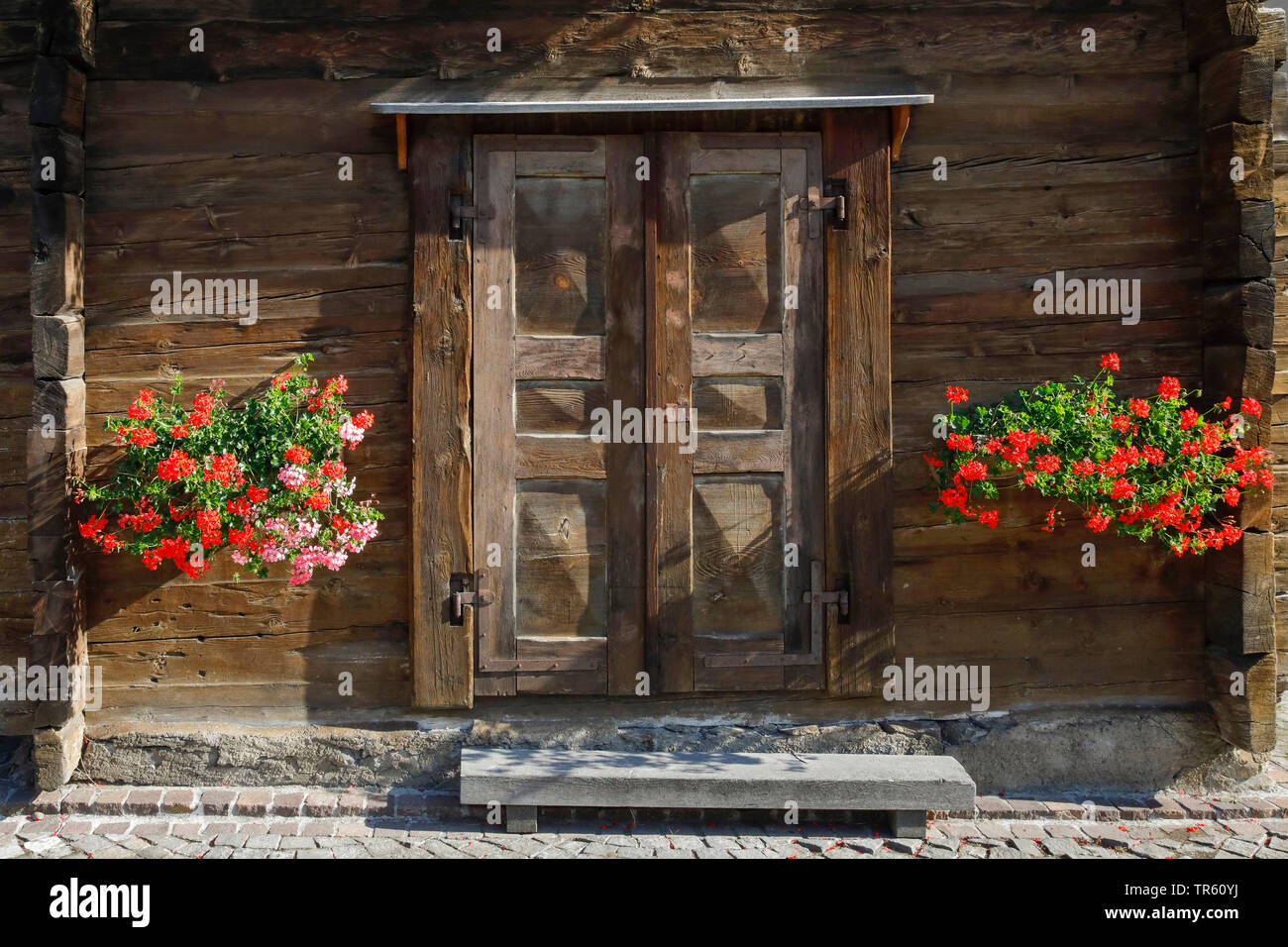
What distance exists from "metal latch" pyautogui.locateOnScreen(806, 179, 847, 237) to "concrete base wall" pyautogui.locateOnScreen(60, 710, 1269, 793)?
2.28 metres

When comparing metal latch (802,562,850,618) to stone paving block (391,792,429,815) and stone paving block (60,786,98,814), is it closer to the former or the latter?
stone paving block (391,792,429,815)

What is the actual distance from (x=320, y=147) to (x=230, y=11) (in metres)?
0.72

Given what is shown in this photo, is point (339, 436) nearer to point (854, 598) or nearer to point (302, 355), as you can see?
point (302, 355)

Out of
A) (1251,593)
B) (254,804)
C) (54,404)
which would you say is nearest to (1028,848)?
(1251,593)

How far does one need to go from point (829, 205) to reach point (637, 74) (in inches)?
41.1

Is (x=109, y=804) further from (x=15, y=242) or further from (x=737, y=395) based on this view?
(x=737, y=395)

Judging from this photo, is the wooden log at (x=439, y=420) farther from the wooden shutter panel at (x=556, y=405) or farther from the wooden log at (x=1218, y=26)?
the wooden log at (x=1218, y=26)

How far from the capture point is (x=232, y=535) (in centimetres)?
442

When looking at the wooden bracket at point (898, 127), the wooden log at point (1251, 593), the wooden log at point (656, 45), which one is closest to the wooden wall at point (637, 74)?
the wooden log at point (656, 45)

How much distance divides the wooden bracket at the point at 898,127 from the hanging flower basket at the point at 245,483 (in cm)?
262

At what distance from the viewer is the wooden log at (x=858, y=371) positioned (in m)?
4.78

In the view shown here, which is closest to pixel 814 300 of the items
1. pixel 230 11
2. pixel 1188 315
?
pixel 1188 315

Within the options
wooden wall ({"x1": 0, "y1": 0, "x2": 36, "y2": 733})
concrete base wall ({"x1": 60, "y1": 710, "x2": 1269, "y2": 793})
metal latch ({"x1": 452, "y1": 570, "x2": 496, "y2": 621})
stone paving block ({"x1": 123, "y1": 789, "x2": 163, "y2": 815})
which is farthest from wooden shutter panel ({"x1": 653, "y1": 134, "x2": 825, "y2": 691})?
wooden wall ({"x1": 0, "y1": 0, "x2": 36, "y2": 733})

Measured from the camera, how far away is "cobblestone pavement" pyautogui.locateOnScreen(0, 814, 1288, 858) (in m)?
4.41
